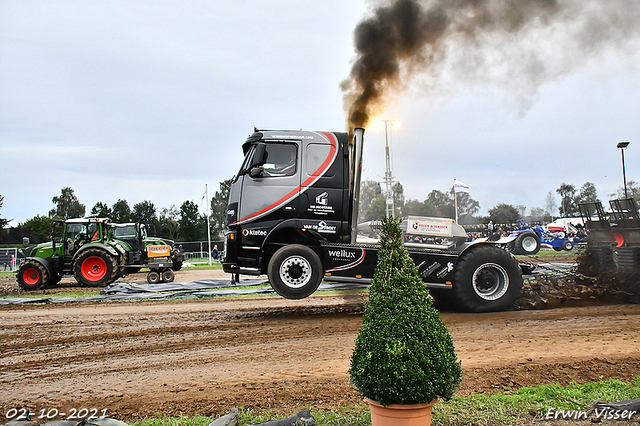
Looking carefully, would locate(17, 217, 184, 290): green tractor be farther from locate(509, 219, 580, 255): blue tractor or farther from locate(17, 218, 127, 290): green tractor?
locate(509, 219, 580, 255): blue tractor

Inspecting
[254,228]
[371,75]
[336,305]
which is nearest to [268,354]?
[254,228]

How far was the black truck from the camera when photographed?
9172 mm

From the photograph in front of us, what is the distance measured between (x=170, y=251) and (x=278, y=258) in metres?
13.9

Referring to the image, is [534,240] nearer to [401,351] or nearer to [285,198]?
[285,198]

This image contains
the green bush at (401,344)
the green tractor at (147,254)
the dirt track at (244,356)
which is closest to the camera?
the green bush at (401,344)

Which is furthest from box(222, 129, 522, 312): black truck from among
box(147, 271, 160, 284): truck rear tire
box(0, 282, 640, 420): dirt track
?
box(147, 271, 160, 284): truck rear tire

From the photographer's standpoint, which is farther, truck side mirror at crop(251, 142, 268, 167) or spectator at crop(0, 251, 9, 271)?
spectator at crop(0, 251, 9, 271)

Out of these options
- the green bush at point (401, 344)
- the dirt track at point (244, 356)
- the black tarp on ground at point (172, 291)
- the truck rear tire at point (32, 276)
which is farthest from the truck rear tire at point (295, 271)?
the truck rear tire at point (32, 276)

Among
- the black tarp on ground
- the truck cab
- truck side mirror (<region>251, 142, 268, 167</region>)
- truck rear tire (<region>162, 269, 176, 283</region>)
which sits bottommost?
the black tarp on ground

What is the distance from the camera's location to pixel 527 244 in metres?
26.8

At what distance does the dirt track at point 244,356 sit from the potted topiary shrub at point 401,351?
142 cm

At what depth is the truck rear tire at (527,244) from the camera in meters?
26.5

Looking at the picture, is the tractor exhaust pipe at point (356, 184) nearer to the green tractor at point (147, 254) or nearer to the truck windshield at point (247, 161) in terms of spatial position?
the truck windshield at point (247, 161)

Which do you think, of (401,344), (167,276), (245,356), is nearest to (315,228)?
(245,356)
